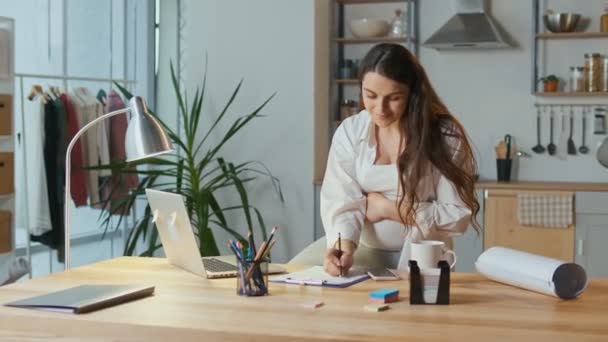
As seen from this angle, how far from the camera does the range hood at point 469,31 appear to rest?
5.19 meters

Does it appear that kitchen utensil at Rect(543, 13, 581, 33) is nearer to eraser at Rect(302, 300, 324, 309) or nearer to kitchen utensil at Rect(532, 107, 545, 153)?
kitchen utensil at Rect(532, 107, 545, 153)

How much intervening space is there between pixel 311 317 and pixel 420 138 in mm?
972

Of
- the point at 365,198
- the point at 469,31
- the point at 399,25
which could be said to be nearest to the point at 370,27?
the point at 399,25

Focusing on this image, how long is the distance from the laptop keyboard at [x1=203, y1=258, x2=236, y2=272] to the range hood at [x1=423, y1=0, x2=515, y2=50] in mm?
3060

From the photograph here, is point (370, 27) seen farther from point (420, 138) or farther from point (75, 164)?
point (420, 138)

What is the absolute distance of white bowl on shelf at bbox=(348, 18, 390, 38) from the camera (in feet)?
18.3

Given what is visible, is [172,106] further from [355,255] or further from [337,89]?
[355,255]

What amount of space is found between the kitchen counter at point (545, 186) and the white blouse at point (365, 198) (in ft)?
7.48

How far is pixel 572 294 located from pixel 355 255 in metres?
0.89

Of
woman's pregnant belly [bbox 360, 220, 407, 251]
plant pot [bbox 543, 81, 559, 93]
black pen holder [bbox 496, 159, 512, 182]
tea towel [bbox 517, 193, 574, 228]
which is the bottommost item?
tea towel [bbox 517, 193, 574, 228]

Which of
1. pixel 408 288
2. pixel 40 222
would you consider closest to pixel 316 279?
pixel 408 288

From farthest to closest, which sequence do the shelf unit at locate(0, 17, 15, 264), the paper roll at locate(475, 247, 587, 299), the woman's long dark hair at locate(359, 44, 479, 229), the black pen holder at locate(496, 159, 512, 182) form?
the black pen holder at locate(496, 159, 512, 182) < the shelf unit at locate(0, 17, 15, 264) < the woman's long dark hair at locate(359, 44, 479, 229) < the paper roll at locate(475, 247, 587, 299)

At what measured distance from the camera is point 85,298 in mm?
2027

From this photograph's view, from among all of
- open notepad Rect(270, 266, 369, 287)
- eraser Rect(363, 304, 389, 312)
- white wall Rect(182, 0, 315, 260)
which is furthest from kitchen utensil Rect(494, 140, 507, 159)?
eraser Rect(363, 304, 389, 312)
